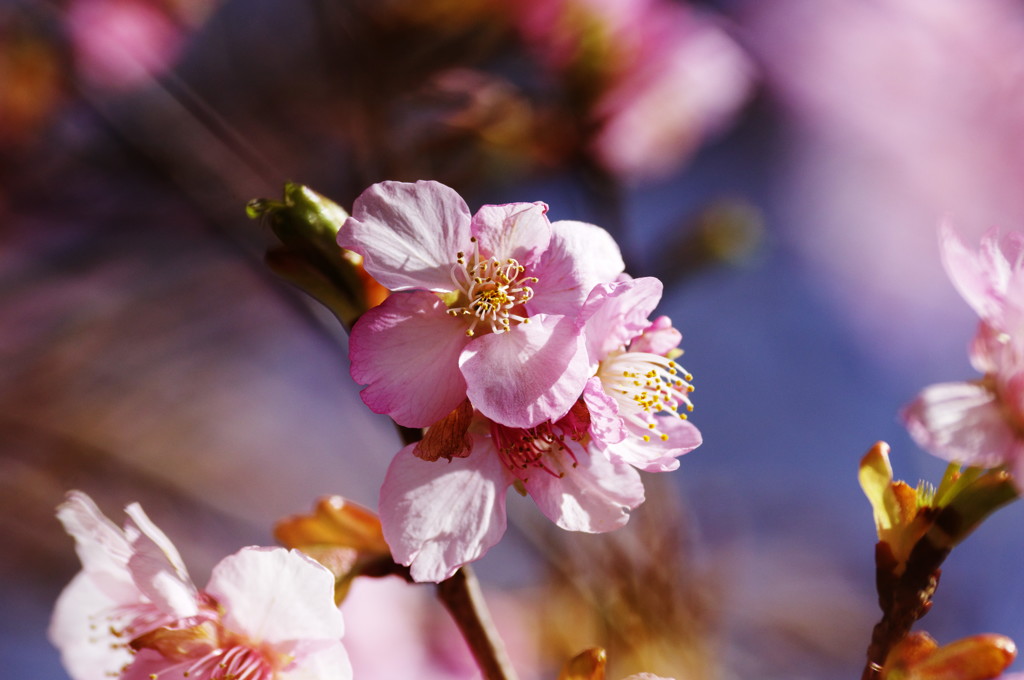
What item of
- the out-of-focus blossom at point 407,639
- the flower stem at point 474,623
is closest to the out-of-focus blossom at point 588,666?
the flower stem at point 474,623

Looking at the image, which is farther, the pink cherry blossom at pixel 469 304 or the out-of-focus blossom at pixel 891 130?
the out-of-focus blossom at pixel 891 130

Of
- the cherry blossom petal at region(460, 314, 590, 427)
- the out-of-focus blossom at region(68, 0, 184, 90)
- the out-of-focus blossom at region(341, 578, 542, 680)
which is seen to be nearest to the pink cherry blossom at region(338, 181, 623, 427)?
the cherry blossom petal at region(460, 314, 590, 427)

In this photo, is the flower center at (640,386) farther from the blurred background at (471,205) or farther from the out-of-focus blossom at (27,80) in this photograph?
the out-of-focus blossom at (27,80)

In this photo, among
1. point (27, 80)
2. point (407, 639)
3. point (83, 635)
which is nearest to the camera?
point (83, 635)

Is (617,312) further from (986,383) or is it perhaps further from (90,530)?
(90,530)

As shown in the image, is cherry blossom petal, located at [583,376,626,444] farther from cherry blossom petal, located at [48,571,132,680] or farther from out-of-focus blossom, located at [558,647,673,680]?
Result: cherry blossom petal, located at [48,571,132,680]

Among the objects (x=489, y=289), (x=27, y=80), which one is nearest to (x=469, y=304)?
(x=489, y=289)

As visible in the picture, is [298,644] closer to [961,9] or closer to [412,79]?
[412,79]
